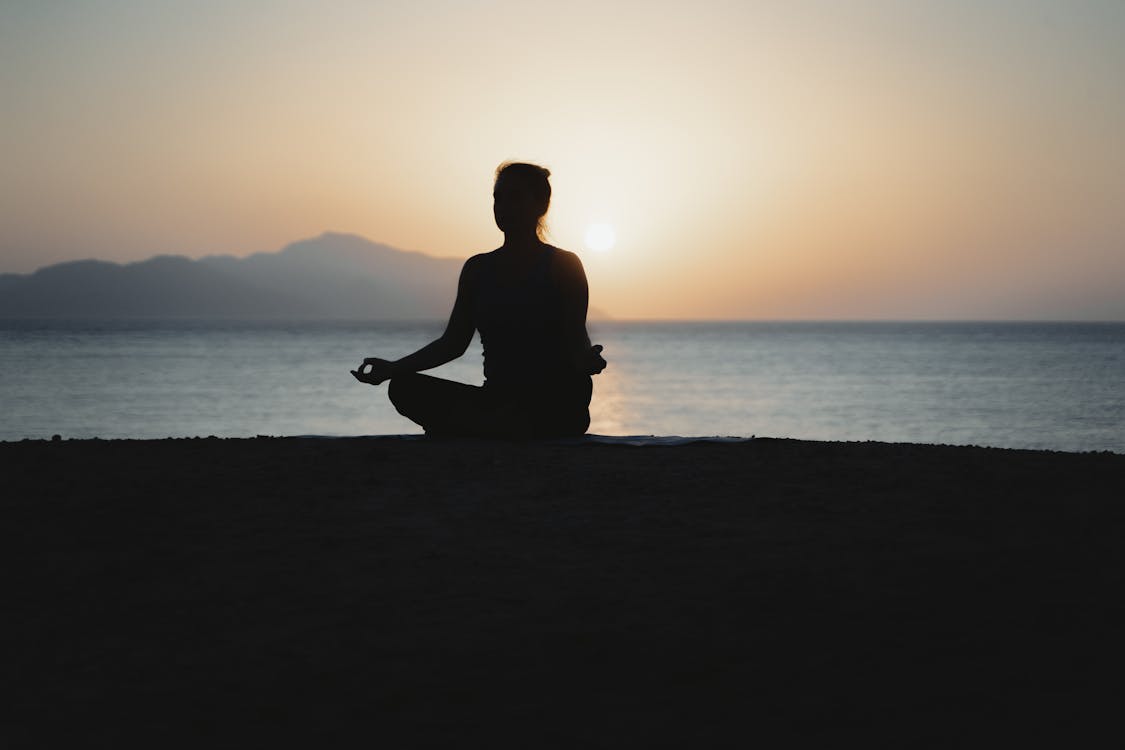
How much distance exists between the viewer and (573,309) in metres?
7.23

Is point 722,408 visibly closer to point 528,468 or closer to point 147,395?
point 147,395

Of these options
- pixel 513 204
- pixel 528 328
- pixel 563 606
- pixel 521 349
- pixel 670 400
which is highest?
pixel 513 204

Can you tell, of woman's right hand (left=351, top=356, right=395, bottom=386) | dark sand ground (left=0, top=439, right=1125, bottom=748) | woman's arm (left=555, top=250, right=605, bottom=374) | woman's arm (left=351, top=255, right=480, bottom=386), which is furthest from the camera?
woman's arm (left=351, top=255, right=480, bottom=386)

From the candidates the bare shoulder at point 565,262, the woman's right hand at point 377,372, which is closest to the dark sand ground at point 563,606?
the woman's right hand at point 377,372

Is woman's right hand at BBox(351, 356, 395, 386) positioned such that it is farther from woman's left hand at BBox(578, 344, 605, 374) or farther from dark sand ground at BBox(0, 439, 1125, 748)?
woman's left hand at BBox(578, 344, 605, 374)

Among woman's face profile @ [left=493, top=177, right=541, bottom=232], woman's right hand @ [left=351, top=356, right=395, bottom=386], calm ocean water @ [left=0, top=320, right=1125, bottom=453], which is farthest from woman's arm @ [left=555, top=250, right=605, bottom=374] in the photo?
calm ocean water @ [left=0, top=320, right=1125, bottom=453]

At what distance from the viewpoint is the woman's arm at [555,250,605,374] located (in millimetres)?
7219

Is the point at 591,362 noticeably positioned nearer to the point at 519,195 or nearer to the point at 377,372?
the point at 519,195

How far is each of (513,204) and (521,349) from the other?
98cm

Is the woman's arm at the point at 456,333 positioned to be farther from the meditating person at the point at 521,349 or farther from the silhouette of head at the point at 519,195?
the silhouette of head at the point at 519,195

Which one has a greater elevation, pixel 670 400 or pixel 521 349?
pixel 521 349

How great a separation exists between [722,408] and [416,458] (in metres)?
32.0

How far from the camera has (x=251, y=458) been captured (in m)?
6.59

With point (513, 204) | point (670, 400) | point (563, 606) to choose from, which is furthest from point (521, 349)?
point (670, 400)
